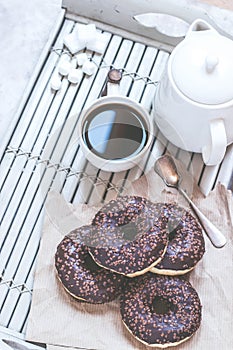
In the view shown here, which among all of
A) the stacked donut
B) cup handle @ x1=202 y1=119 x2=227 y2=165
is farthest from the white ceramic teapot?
the stacked donut

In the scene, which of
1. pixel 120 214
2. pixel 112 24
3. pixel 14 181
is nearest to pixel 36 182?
pixel 14 181

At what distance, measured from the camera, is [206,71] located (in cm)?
Answer: 84

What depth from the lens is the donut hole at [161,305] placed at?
2.81 feet

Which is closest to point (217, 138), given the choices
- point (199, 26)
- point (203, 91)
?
point (203, 91)

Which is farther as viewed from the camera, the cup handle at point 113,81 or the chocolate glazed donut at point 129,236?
the cup handle at point 113,81

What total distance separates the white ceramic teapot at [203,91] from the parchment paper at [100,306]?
0.29ft

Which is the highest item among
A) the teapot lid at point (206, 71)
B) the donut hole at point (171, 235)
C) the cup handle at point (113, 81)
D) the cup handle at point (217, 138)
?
the teapot lid at point (206, 71)

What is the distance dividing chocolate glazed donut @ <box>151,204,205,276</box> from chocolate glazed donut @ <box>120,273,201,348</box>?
0.06 ft

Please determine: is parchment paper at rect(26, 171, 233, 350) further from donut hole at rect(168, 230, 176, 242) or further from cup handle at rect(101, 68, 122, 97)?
cup handle at rect(101, 68, 122, 97)

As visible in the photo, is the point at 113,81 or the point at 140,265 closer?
the point at 140,265

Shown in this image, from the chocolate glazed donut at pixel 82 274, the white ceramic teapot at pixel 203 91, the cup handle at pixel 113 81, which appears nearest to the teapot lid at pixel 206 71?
the white ceramic teapot at pixel 203 91

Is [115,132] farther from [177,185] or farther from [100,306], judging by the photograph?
[100,306]

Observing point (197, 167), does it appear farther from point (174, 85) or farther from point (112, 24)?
point (112, 24)

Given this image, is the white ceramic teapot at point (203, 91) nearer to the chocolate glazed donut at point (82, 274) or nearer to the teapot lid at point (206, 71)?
the teapot lid at point (206, 71)
